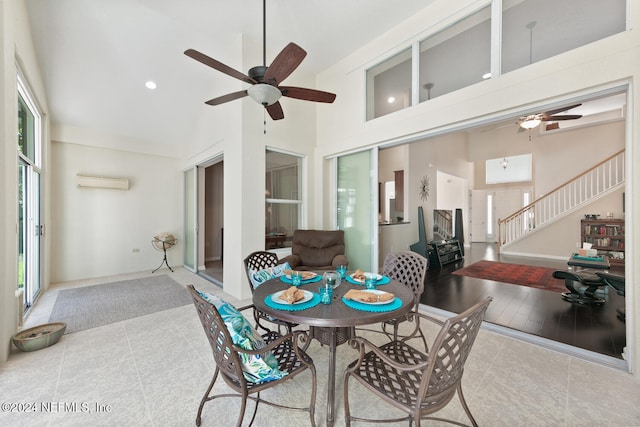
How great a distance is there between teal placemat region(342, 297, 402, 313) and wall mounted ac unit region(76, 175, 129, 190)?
5.49 meters

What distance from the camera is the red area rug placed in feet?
14.1

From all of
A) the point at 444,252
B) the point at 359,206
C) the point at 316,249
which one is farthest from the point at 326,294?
the point at 444,252

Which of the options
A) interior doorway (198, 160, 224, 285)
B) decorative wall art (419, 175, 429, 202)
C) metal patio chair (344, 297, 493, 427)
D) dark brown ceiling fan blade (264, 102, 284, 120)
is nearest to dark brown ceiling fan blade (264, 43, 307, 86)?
dark brown ceiling fan blade (264, 102, 284, 120)

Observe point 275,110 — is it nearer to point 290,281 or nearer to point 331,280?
point 290,281

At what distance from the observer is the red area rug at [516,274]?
14.1 ft

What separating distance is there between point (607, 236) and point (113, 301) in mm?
9960

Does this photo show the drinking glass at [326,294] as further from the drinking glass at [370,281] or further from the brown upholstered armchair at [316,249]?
the brown upholstered armchair at [316,249]

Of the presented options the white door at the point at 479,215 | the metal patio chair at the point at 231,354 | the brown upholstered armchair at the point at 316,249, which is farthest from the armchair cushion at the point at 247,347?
the white door at the point at 479,215

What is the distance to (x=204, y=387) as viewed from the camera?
6.14 ft

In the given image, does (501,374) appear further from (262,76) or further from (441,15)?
(441,15)

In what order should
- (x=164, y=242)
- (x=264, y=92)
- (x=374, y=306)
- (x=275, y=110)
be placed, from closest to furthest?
(x=374, y=306)
(x=264, y=92)
(x=275, y=110)
(x=164, y=242)

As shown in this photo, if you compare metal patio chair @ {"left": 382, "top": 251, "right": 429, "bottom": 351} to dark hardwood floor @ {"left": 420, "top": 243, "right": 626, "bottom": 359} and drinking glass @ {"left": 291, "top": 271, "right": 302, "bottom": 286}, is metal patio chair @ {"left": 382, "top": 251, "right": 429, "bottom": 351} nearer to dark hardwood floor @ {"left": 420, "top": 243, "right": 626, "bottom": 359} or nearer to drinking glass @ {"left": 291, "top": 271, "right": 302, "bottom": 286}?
drinking glass @ {"left": 291, "top": 271, "right": 302, "bottom": 286}

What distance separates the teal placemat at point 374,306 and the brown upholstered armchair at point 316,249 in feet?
7.12

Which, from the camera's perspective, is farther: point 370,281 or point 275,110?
point 275,110
